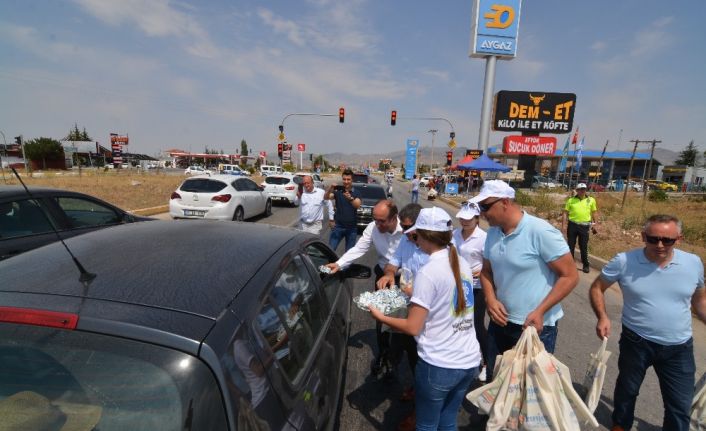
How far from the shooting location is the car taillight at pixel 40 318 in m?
1.11

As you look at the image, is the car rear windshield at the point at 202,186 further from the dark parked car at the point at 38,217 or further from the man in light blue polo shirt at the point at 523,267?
the man in light blue polo shirt at the point at 523,267

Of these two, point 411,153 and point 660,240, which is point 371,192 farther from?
point 411,153

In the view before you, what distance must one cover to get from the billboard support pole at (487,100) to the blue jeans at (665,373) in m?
28.9

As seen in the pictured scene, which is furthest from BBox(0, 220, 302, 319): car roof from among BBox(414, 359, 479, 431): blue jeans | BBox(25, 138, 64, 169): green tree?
BBox(25, 138, 64, 169): green tree

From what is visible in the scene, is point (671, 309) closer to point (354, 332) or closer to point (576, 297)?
point (354, 332)

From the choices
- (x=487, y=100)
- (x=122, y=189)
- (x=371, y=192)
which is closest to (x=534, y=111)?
(x=487, y=100)

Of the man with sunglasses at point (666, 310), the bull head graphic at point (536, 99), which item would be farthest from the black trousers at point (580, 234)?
the bull head graphic at point (536, 99)

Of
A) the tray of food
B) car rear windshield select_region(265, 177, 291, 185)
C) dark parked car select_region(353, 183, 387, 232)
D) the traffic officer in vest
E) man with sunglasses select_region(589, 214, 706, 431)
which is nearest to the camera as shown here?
the tray of food

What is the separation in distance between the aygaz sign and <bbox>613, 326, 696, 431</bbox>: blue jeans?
37427 millimetres

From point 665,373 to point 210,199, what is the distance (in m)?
9.81

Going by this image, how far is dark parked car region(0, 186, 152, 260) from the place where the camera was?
3382 millimetres

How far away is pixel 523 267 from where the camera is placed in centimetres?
237

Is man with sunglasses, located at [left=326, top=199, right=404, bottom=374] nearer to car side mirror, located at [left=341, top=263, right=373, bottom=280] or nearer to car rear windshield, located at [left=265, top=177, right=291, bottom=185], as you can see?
car side mirror, located at [left=341, top=263, right=373, bottom=280]

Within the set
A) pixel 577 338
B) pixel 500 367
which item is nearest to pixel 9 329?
pixel 500 367
